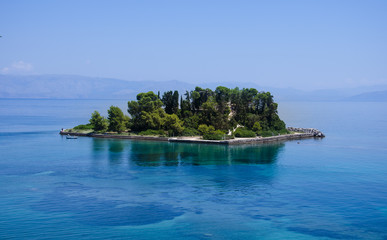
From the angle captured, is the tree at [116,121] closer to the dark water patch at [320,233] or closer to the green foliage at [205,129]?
the green foliage at [205,129]

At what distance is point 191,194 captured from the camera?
3991 centimetres

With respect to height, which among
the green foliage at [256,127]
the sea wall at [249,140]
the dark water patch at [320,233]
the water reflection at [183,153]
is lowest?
the dark water patch at [320,233]

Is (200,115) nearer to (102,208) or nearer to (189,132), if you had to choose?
(189,132)

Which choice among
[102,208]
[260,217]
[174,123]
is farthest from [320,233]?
[174,123]

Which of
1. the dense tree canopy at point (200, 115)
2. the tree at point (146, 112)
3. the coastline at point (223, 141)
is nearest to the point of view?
the coastline at point (223, 141)

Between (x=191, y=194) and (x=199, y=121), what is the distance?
4554cm

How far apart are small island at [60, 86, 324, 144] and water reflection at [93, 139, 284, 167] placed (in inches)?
173

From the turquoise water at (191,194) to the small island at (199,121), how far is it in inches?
521

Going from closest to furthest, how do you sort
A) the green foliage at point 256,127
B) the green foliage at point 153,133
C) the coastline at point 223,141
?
the coastline at point 223,141, the green foliage at point 153,133, the green foliage at point 256,127

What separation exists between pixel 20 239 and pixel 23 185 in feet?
50.8

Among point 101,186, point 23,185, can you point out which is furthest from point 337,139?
point 23,185

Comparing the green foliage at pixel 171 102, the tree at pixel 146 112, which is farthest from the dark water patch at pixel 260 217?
the green foliage at pixel 171 102

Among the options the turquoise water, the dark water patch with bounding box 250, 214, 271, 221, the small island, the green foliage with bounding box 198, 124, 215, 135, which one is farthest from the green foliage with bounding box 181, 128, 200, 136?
the dark water patch with bounding box 250, 214, 271, 221

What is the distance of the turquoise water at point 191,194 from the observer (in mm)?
30875
